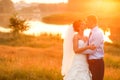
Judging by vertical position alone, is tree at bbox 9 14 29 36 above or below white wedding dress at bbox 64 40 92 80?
above

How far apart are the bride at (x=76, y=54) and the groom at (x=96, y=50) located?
138mm

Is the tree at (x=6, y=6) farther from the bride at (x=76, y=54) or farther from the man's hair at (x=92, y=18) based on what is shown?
the man's hair at (x=92, y=18)

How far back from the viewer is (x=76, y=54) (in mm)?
7758

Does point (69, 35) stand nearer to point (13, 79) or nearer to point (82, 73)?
point (82, 73)

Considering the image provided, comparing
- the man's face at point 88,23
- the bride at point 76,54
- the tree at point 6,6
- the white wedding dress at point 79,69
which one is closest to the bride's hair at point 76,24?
the bride at point 76,54

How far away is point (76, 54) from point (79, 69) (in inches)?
13.9

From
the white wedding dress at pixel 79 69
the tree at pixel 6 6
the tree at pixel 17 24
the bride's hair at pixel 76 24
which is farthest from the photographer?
the tree at pixel 6 6

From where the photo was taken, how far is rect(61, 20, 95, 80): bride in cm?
757

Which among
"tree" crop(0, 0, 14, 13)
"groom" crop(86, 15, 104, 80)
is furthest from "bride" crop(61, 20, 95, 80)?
"tree" crop(0, 0, 14, 13)

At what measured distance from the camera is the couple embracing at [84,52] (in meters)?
7.54

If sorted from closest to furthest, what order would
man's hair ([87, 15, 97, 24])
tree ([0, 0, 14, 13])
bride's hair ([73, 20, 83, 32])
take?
man's hair ([87, 15, 97, 24]), bride's hair ([73, 20, 83, 32]), tree ([0, 0, 14, 13])

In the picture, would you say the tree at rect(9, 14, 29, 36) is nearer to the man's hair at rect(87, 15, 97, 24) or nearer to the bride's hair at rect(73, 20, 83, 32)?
the bride's hair at rect(73, 20, 83, 32)

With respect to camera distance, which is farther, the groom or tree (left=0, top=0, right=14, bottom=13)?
tree (left=0, top=0, right=14, bottom=13)

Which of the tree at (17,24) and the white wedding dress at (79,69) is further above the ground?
the tree at (17,24)
